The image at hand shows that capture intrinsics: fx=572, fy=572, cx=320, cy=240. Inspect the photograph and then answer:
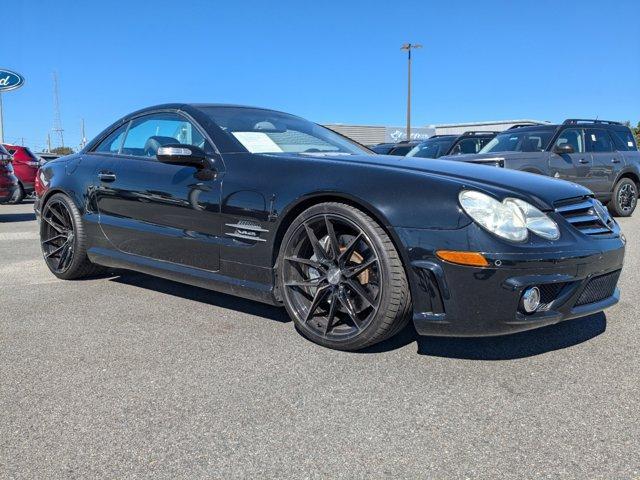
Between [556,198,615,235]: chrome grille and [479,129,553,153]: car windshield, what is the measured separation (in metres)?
6.59

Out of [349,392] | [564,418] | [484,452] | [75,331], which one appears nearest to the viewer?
[484,452]

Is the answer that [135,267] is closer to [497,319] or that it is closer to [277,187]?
[277,187]

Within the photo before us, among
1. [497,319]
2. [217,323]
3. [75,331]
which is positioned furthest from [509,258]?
[75,331]

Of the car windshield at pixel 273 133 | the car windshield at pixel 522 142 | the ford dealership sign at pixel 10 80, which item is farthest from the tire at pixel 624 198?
the ford dealership sign at pixel 10 80

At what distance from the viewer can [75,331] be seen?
136 inches

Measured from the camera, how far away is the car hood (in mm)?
2795

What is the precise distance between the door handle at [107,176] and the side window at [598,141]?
324 inches

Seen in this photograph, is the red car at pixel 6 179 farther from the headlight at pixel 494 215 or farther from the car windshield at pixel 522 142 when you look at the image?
the headlight at pixel 494 215

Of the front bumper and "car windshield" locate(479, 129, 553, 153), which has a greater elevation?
"car windshield" locate(479, 129, 553, 153)

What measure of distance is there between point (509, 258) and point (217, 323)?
1.85 meters

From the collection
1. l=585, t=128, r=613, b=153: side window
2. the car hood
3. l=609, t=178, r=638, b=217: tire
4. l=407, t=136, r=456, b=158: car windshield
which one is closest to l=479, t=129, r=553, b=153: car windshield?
l=585, t=128, r=613, b=153: side window

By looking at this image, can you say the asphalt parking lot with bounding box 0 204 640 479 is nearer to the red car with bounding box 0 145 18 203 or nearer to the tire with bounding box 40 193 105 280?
the tire with bounding box 40 193 105 280

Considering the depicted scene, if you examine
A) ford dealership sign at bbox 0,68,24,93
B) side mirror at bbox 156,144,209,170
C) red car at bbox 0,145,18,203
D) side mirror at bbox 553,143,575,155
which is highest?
ford dealership sign at bbox 0,68,24,93

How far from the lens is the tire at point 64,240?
14.9 feet
